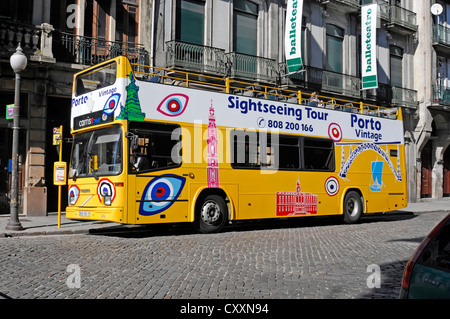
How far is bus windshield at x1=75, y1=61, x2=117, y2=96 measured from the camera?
11.4 meters

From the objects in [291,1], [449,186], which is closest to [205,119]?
[291,1]

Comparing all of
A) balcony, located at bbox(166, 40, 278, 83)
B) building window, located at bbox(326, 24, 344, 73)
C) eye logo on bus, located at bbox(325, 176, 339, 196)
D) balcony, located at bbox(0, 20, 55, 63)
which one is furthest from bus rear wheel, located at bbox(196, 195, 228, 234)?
building window, located at bbox(326, 24, 344, 73)

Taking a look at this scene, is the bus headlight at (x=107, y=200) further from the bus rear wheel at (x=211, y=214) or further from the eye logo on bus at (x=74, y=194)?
the bus rear wheel at (x=211, y=214)

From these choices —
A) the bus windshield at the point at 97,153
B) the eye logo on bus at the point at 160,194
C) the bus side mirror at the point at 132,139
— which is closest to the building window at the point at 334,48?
the eye logo on bus at the point at 160,194

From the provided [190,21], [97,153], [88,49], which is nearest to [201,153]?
[97,153]

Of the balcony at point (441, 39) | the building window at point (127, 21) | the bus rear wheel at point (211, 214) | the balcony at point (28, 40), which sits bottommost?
the bus rear wheel at point (211, 214)

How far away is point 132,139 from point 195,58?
397 inches

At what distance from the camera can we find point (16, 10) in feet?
54.0

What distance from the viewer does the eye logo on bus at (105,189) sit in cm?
1088

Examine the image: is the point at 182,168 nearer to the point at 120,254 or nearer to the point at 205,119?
the point at 205,119

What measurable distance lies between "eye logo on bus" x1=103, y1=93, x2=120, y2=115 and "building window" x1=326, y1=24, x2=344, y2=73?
17782mm

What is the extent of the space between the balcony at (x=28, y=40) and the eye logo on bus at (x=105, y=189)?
6714 mm

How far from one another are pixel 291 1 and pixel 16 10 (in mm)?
12300

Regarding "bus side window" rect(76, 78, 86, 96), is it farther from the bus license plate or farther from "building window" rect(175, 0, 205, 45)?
"building window" rect(175, 0, 205, 45)
